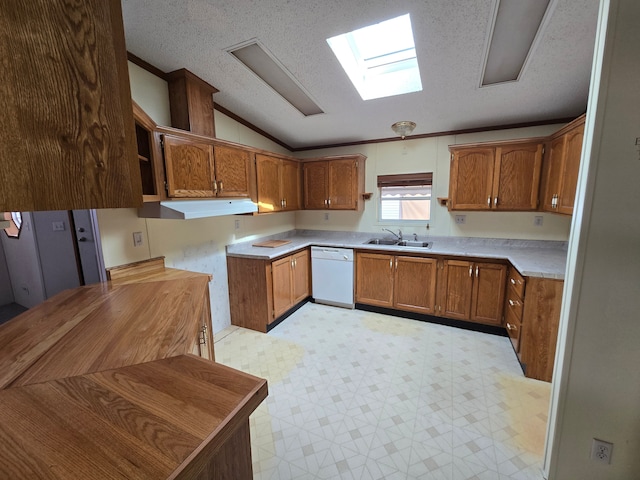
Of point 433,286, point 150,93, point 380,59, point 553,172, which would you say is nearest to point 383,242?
point 433,286

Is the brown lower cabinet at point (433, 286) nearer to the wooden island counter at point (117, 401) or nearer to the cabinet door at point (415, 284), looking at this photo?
the cabinet door at point (415, 284)

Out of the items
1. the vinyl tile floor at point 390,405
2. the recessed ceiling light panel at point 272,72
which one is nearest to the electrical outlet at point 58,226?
the vinyl tile floor at point 390,405

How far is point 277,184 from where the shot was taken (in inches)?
132

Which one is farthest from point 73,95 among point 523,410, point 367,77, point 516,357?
point 516,357

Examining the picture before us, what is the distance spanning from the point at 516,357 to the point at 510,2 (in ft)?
8.86

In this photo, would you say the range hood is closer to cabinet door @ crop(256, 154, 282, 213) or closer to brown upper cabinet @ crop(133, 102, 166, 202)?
brown upper cabinet @ crop(133, 102, 166, 202)

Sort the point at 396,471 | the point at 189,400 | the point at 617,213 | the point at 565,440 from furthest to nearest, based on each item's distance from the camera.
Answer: the point at 396,471 → the point at 565,440 → the point at 617,213 → the point at 189,400

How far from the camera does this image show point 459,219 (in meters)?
3.37

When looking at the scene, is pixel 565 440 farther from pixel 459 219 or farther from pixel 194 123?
pixel 194 123

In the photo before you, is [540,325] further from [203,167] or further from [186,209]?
[203,167]

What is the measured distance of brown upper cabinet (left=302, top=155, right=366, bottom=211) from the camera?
359cm

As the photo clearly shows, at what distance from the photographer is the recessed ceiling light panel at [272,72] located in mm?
1992

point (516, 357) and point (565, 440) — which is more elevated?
point (565, 440)

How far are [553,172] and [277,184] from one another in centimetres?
288
